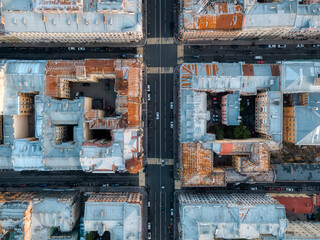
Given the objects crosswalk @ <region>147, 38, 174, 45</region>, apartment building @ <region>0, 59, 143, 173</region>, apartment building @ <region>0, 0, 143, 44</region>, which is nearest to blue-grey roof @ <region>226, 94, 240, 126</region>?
crosswalk @ <region>147, 38, 174, 45</region>

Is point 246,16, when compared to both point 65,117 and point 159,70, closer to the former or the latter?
point 159,70

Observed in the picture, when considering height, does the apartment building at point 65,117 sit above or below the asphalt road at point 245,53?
below

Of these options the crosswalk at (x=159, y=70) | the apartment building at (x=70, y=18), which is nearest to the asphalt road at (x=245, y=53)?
the crosswalk at (x=159, y=70)

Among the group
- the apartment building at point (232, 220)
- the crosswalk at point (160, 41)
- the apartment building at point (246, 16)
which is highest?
the apartment building at point (246, 16)

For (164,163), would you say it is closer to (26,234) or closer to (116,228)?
(116,228)

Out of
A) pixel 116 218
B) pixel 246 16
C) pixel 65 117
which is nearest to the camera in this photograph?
pixel 246 16

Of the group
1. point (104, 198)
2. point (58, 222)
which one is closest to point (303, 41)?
point (104, 198)

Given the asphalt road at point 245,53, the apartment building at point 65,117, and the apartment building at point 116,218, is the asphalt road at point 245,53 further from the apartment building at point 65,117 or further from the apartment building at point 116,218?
the apartment building at point 116,218

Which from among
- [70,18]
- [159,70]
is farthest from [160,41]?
[70,18]
